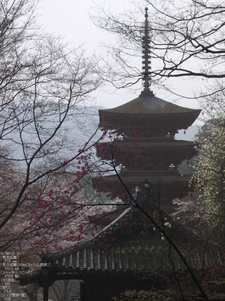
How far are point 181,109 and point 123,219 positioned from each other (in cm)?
1139

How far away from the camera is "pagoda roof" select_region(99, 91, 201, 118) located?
17812 mm

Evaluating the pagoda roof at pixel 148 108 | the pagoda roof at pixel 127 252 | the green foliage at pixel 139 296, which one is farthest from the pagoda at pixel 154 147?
the green foliage at pixel 139 296

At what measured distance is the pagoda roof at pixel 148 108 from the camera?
17.8 m

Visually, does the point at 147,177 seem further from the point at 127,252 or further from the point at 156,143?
the point at 127,252

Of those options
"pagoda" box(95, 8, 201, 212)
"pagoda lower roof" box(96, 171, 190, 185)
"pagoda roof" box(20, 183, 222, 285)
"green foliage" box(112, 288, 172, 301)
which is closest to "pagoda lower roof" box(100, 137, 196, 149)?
"pagoda" box(95, 8, 201, 212)

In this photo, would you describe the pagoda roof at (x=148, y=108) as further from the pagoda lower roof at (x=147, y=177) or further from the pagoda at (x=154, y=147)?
the pagoda lower roof at (x=147, y=177)

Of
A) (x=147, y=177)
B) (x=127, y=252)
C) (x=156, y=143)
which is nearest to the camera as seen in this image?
(x=127, y=252)

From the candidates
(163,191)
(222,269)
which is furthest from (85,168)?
(163,191)

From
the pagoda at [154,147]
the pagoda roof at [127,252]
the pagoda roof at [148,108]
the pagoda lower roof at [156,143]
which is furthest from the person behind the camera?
the pagoda roof at [148,108]

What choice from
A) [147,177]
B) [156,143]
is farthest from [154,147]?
[147,177]

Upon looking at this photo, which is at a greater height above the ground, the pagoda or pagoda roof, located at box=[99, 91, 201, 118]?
pagoda roof, located at box=[99, 91, 201, 118]

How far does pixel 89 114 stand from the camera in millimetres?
7934

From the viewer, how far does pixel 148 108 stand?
60.3 feet

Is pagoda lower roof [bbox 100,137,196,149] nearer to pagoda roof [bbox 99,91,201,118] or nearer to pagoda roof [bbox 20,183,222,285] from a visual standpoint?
pagoda roof [bbox 99,91,201,118]
